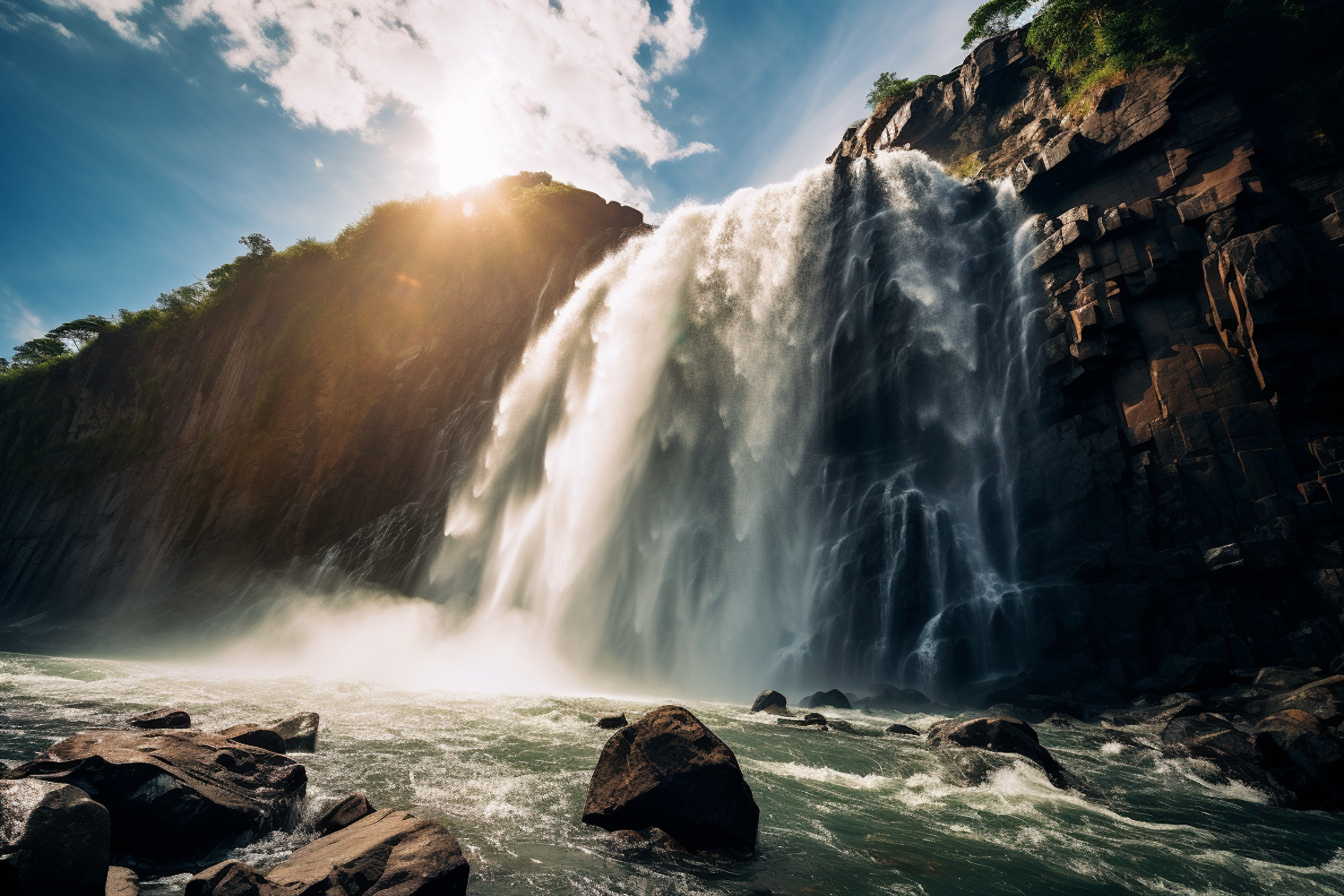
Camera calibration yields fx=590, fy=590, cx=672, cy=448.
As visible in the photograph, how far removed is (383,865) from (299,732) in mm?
6254

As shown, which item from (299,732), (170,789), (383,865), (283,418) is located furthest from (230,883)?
(283,418)

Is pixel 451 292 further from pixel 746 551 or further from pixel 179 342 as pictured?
pixel 746 551

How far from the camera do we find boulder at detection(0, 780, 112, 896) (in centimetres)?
368

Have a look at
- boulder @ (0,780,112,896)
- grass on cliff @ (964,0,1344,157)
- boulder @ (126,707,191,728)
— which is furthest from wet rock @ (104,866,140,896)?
grass on cliff @ (964,0,1344,157)

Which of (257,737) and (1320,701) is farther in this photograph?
(1320,701)

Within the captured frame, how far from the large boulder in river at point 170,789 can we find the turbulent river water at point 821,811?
468 millimetres

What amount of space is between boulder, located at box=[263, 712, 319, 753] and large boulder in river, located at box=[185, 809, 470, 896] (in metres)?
4.96

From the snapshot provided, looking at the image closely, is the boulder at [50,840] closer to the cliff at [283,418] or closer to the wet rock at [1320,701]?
the wet rock at [1320,701]

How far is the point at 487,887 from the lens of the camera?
16.0 ft

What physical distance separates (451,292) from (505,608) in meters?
27.7

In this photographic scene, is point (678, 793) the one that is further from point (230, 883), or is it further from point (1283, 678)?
point (1283, 678)

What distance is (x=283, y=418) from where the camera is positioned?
42.1 m

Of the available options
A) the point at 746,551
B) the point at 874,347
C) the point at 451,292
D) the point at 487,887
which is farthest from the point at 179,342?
the point at 487,887

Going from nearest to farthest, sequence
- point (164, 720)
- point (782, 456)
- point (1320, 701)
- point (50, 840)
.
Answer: point (50, 840) < point (164, 720) < point (1320, 701) < point (782, 456)
